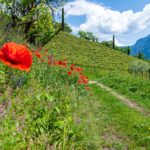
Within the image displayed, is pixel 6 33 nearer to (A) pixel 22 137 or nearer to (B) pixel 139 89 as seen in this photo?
(A) pixel 22 137

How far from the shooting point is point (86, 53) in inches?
1866

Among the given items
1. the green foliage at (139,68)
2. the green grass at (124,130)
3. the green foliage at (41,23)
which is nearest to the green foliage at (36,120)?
the green grass at (124,130)

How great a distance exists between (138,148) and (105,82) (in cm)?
1360

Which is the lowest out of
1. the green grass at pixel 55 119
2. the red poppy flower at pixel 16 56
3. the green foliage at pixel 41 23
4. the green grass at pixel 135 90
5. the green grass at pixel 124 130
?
the green grass at pixel 135 90

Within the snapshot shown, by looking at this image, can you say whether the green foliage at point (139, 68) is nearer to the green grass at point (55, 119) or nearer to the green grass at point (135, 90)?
the green grass at point (135, 90)

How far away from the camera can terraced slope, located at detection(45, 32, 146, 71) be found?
42.4 meters

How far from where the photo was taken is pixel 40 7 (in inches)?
960

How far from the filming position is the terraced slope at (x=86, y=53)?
4237cm

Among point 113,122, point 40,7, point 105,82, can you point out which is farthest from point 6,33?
point 40,7

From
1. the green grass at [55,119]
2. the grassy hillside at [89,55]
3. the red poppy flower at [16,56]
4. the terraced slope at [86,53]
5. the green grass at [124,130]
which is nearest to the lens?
the red poppy flower at [16,56]

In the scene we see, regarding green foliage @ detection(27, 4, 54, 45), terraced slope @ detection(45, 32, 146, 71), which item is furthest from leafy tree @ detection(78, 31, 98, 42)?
green foliage @ detection(27, 4, 54, 45)

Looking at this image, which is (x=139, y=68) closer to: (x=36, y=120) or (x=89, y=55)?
(x=89, y=55)

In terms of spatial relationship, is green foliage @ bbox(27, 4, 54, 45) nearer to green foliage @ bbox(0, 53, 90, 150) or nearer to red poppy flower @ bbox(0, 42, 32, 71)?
green foliage @ bbox(0, 53, 90, 150)

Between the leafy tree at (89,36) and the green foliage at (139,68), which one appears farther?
the leafy tree at (89,36)
